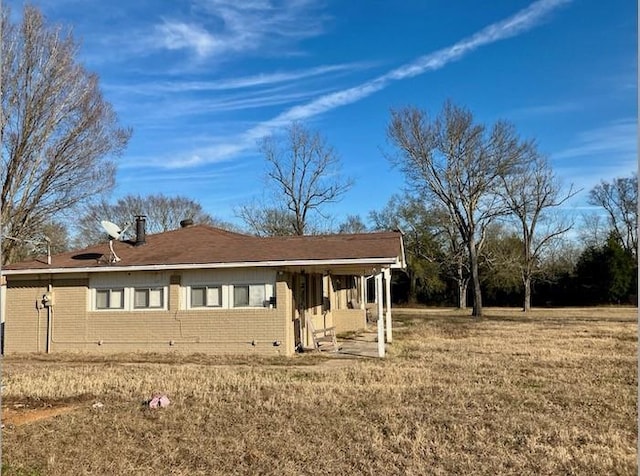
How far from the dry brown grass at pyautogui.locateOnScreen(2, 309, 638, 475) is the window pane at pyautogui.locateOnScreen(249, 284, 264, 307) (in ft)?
7.34

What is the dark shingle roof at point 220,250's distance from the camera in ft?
43.9

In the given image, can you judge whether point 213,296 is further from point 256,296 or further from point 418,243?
point 418,243

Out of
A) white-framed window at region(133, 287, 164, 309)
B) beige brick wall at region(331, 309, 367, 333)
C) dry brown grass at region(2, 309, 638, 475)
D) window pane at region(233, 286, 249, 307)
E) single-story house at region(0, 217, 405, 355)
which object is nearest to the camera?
dry brown grass at region(2, 309, 638, 475)

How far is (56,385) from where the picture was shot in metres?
9.01

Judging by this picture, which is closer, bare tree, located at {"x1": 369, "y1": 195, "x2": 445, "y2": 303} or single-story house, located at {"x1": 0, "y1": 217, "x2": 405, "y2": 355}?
single-story house, located at {"x1": 0, "y1": 217, "x2": 405, "y2": 355}

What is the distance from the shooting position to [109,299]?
48.4ft

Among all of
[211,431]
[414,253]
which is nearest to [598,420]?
[211,431]

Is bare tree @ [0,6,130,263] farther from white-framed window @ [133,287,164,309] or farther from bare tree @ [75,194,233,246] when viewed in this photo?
bare tree @ [75,194,233,246]

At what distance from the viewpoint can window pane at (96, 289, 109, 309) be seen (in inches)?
582

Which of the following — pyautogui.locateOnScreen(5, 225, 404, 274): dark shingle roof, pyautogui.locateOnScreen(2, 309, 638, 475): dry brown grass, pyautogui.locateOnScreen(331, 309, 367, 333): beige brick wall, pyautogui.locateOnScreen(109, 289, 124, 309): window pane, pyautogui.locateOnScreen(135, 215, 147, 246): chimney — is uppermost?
pyautogui.locateOnScreen(135, 215, 147, 246): chimney

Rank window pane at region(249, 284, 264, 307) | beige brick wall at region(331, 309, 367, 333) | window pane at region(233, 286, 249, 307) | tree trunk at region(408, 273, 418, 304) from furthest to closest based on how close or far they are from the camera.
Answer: tree trunk at region(408, 273, 418, 304), beige brick wall at region(331, 309, 367, 333), window pane at region(233, 286, 249, 307), window pane at region(249, 284, 264, 307)

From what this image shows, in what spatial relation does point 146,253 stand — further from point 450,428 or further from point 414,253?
point 414,253

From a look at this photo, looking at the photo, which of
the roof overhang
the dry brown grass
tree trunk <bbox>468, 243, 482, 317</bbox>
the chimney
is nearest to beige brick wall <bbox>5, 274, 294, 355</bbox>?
the roof overhang

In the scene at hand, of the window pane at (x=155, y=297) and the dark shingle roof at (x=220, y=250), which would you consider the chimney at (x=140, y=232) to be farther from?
the window pane at (x=155, y=297)
